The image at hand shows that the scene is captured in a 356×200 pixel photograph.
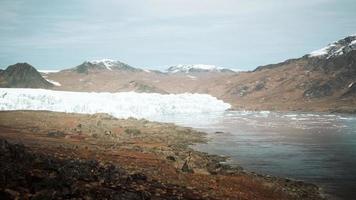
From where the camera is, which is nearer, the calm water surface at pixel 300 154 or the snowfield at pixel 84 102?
the calm water surface at pixel 300 154

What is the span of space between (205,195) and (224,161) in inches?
998

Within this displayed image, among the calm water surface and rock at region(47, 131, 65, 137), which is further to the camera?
rock at region(47, 131, 65, 137)

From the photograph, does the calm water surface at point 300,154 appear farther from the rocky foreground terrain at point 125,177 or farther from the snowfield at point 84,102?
the snowfield at point 84,102

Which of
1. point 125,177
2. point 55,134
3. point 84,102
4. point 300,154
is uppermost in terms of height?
point 84,102

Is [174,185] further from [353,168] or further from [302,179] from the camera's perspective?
[353,168]

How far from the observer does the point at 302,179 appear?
4603 cm

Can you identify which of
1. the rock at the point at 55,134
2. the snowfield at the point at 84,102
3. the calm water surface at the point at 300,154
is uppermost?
the snowfield at the point at 84,102

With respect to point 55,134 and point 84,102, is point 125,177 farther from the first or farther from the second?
point 84,102

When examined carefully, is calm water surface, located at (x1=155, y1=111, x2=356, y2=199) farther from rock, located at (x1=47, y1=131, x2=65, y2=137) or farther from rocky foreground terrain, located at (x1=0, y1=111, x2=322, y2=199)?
rock, located at (x1=47, y1=131, x2=65, y2=137)

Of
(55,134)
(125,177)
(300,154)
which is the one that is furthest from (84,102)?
(125,177)

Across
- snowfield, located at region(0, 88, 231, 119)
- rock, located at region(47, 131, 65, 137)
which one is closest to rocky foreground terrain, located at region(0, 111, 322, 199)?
rock, located at region(47, 131, 65, 137)

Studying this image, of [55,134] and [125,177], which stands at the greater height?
[55,134]

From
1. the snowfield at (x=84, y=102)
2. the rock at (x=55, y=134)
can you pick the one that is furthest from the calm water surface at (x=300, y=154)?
the snowfield at (x=84, y=102)

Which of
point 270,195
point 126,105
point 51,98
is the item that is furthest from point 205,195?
point 126,105
